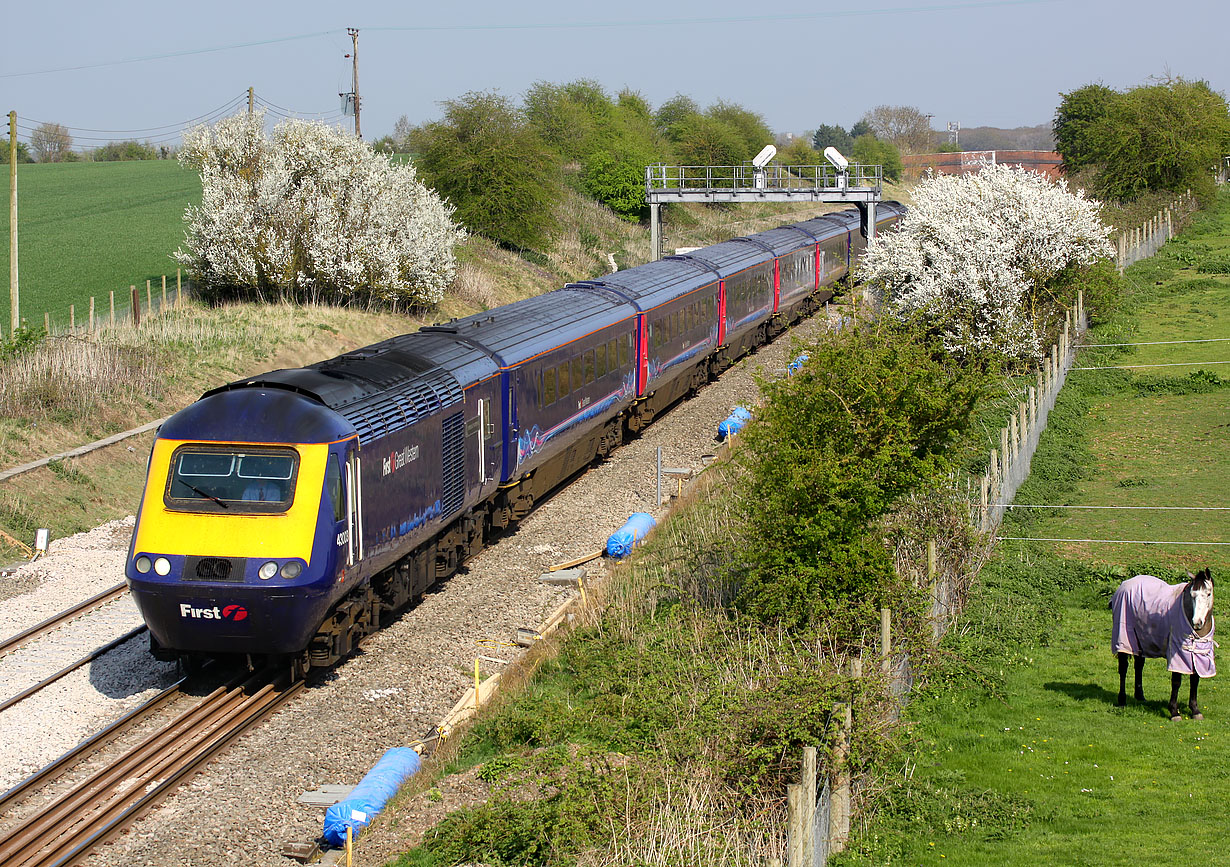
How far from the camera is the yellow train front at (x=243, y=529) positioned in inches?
477

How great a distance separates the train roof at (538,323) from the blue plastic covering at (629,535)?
Result: 3.04 meters

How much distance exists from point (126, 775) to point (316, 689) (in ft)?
8.34

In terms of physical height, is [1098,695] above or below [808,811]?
below

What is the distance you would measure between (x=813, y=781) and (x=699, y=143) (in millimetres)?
76196

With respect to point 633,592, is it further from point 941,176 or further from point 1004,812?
point 941,176

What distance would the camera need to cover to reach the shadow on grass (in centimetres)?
1141

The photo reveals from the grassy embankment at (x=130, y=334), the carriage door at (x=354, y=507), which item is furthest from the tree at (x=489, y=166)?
the carriage door at (x=354, y=507)

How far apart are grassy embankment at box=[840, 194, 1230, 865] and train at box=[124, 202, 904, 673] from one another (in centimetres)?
521

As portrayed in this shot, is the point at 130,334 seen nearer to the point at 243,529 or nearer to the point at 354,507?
the point at 354,507

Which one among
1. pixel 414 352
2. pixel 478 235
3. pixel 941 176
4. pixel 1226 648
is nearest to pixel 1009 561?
pixel 1226 648

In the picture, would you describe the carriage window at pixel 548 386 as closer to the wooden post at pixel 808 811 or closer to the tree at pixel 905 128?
the wooden post at pixel 808 811

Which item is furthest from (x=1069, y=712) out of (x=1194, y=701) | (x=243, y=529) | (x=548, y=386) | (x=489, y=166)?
(x=489, y=166)

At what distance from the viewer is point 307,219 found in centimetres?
3356

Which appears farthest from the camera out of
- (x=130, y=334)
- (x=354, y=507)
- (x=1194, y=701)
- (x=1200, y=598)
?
(x=130, y=334)
